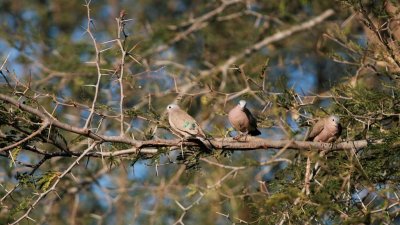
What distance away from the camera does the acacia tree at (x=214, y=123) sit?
18.6ft

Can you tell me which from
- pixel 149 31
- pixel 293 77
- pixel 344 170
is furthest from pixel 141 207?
pixel 344 170

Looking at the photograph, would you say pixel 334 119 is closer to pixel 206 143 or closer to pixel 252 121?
pixel 252 121

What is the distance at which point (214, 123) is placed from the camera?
32.8 ft

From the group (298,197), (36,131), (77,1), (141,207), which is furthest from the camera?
(77,1)

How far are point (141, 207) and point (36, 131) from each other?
A: 492 centimetres

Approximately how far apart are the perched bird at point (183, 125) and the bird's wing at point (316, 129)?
110 centimetres

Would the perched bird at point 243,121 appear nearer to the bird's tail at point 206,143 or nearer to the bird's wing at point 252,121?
the bird's wing at point 252,121

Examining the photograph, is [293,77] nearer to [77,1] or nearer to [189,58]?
[189,58]

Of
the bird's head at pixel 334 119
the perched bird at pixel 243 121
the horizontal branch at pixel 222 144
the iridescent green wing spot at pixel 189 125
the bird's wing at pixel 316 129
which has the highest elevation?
the horizontal branch at pixel 222 144

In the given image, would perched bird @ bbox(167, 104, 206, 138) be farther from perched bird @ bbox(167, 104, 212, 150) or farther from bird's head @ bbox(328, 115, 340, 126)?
bird's head @ bbox(328, 115, 340, 126)

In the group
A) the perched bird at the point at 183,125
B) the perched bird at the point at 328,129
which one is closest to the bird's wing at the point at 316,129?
the perched bird at the point at 328,129

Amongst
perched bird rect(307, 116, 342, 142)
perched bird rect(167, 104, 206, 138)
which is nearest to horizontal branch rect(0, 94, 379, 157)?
perched bird rect(167, 104, 206, 138)

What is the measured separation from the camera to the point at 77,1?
19641 mm

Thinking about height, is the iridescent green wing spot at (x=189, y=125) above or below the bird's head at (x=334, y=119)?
above
